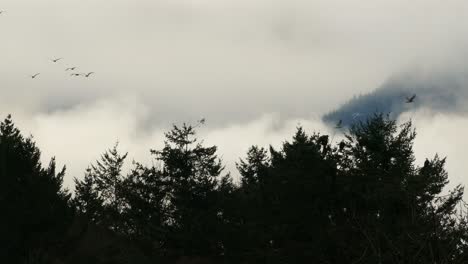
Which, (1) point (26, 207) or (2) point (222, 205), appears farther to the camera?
(2) point (222, 205)

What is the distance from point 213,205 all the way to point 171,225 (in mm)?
3455

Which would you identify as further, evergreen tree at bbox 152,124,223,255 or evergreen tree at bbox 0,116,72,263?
evergreen tree at bbox 152,124,223,255

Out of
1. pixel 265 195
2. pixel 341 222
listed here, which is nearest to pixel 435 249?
pixel 341 222

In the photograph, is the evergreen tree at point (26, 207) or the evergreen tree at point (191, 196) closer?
the evergreen tree at point (26, 207)

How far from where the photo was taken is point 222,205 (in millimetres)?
38156

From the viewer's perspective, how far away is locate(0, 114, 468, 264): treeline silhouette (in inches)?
1027

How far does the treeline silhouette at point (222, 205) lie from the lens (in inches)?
1027

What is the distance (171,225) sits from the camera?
126ft

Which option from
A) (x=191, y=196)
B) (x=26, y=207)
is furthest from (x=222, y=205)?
(x=26, y=207)

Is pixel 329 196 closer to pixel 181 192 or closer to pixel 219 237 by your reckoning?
pixel 219 237

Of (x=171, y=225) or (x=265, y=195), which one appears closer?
(x=265, y=195)

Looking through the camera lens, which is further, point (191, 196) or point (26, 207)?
point (191, 196)

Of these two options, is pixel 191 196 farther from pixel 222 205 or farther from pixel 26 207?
pixel 26 207

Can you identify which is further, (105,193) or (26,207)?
(105,193)
